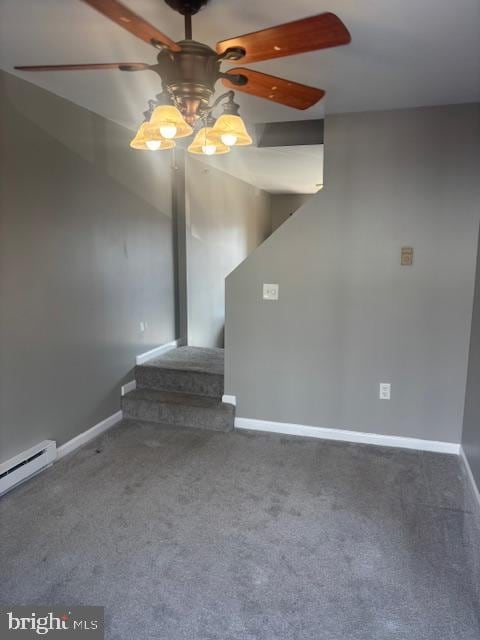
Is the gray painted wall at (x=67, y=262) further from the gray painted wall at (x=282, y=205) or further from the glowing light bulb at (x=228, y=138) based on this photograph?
the gray painted wall at (x=282, y=205)

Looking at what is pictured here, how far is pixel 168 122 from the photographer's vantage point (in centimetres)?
160

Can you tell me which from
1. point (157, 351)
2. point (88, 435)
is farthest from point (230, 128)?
point (157, 351)

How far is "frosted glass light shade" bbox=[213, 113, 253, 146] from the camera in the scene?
178cm

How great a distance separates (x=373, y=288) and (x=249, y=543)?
6.14 ft

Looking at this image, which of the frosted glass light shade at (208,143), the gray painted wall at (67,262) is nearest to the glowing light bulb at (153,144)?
the frosted glass light shade at (208,143)

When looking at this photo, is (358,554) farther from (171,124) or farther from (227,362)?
(171,124)

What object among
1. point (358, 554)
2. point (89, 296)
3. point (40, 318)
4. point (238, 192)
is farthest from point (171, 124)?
point (238, 192)

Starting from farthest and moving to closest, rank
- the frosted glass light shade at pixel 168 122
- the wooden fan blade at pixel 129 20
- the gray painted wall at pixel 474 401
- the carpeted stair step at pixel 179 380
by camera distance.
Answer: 1. the carpeted stair step at pixel 179 380
2. the gray painted wall at pixel 474 401
3. the frosted glass light shade at pixel 168 122
4. the wooden fan blade at pixel 129 20

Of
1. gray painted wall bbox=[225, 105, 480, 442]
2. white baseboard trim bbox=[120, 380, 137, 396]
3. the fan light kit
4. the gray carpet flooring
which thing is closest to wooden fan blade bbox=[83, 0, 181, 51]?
the fan light kit

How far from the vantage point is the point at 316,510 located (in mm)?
2398

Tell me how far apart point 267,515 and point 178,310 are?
256 cm

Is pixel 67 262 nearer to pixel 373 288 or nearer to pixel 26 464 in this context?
pixel 26 464

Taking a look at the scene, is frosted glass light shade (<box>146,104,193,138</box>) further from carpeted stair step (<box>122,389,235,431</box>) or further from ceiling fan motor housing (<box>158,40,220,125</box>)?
carpeted stair step (<box>122,389,235,431</box>)

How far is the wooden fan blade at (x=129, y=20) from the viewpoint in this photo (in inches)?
46.1
